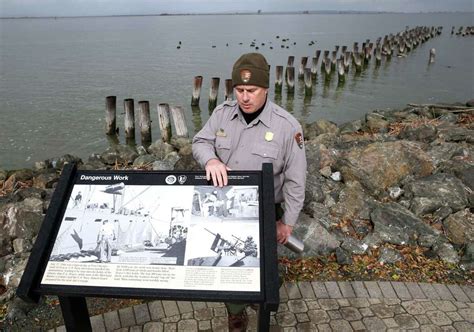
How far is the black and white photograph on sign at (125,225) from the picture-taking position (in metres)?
2.44

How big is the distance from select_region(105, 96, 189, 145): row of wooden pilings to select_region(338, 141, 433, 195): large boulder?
22.5 ft

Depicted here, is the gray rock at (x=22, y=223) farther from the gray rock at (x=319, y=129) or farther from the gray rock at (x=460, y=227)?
the gray rock at (x=319, y=129)

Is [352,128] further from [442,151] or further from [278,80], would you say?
[278,80]

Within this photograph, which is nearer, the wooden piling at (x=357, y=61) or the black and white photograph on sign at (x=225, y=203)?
the black and white photograph on sign at (x=225, y=203)

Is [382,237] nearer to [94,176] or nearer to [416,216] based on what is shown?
[416,216]

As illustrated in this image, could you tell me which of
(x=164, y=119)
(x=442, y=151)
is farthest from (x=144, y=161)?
(x=442, y=151)

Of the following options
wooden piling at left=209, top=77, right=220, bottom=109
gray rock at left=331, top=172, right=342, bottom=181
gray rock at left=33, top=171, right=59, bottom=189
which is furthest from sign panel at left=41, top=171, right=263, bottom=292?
wooden piling at left=209, top=77, right=220, bottom=109

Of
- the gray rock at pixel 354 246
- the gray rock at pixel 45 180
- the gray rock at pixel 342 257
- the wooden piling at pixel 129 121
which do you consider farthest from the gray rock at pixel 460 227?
the wooden piling at pixel 129 121

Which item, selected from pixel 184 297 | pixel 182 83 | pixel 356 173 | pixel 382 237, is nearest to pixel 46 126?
pixel 182 83

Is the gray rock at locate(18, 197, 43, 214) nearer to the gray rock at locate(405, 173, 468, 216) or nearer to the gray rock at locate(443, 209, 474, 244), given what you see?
the gray rock at locate(405, 173, 468, 216)

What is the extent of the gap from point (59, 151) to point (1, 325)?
9660 millimetres

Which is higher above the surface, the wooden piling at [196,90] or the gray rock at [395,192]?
the gray rock at [395,192]

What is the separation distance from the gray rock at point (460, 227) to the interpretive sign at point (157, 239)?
12.0ft

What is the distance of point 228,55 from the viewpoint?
125 feet
